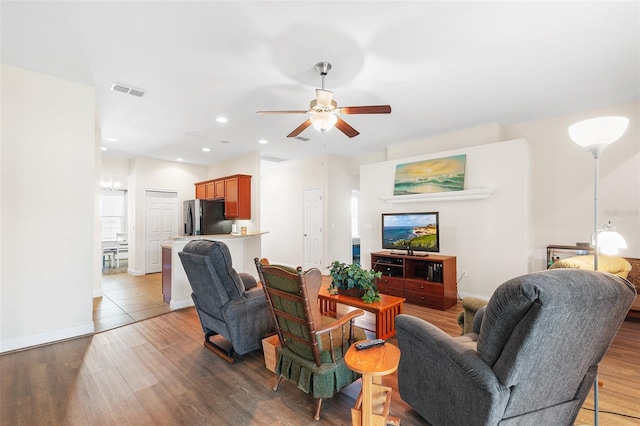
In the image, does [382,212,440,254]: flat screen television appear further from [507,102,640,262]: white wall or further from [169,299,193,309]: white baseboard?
[169,299,193,309]: white baseboard

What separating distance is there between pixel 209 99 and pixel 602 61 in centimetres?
433

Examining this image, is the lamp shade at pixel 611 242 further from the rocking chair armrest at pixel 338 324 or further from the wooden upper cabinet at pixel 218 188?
the wooden upper cabinet at pixel 218 188

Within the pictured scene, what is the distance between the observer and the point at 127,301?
15.1ft

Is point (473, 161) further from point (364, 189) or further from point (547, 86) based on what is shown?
point (364, 189)

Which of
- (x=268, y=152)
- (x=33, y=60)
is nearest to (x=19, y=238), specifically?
(x=33, y=60)

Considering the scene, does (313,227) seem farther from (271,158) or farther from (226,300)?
(226,300)

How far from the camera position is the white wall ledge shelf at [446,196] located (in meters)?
4.47

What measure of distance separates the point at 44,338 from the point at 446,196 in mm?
5646

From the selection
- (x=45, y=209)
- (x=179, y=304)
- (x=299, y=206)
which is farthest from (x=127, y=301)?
(x=299, y=206)

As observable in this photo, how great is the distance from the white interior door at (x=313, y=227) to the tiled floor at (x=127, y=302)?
3.25 m

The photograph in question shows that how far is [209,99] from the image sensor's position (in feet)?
12.1

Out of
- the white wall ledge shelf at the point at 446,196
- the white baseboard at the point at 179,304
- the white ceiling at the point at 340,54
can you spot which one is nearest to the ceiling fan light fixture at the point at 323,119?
the white ceiling at the point at 340,54

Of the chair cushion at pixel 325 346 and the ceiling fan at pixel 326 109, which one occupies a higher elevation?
the ceiling fan at pixel 326 109

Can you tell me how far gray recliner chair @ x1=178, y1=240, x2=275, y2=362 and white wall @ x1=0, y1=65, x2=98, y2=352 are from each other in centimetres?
154
